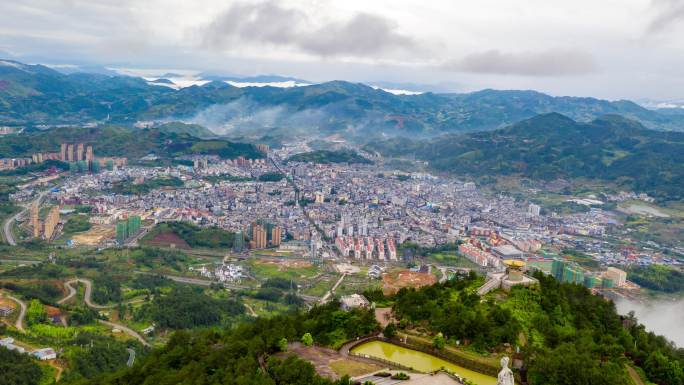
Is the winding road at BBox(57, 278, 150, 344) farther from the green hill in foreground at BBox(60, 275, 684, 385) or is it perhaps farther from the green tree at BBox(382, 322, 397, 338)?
the green tree at BBox(382, 322, 397, 338)

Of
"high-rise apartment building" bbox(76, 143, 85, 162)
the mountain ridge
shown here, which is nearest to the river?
"high-rise apartment building" bbox(76, 143, 85, 162)

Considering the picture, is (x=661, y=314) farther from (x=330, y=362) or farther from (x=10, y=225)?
(x=10, y=225)

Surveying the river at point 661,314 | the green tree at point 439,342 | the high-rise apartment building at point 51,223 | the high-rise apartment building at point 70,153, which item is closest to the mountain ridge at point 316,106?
the high-rise apartment building at point 70,153

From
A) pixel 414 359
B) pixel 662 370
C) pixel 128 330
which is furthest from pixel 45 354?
pixel 662 370

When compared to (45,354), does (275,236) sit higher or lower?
lower

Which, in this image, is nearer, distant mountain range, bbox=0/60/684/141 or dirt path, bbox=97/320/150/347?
dirt path, bbox=97/320/150/347

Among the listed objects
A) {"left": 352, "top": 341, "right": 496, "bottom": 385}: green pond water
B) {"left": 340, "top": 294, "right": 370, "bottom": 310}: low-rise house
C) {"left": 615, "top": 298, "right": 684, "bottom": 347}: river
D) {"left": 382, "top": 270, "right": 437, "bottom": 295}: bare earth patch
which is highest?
{"left": 352, "top": 341, "right": 496, "bottom": 385}: green pond water
